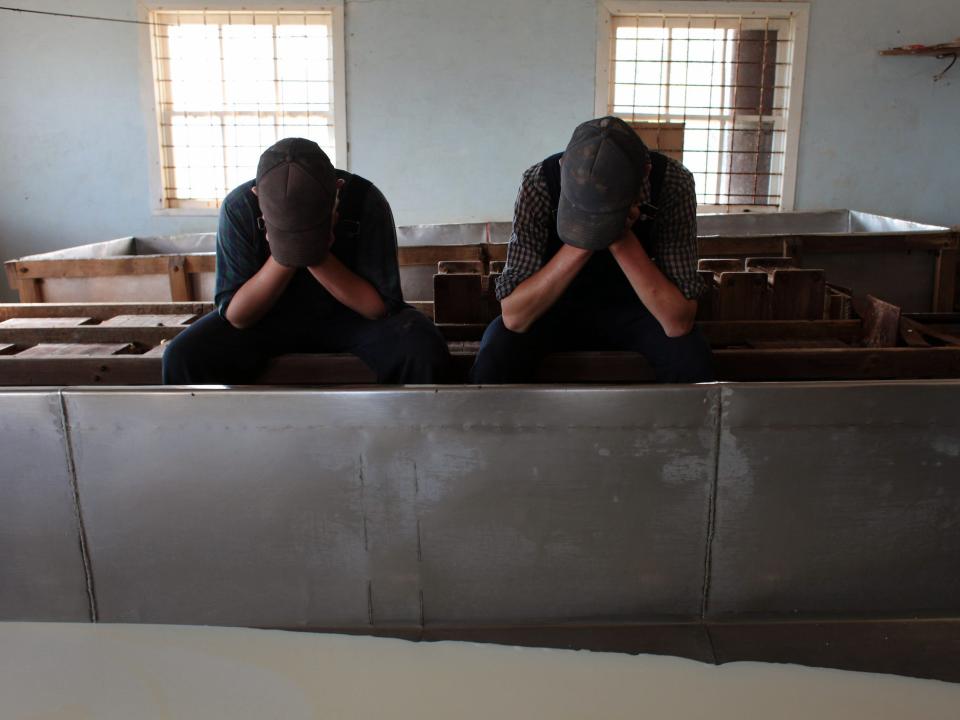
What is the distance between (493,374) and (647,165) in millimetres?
532

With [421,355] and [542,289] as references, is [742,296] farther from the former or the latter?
[421,355]

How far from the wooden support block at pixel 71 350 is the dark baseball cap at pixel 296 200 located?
0.57 meters

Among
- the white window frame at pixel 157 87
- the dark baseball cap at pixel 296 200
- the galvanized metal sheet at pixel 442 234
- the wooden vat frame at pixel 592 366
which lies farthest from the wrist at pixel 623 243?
the white window frame at pixel 157 87

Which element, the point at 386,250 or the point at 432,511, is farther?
the point at 386,250

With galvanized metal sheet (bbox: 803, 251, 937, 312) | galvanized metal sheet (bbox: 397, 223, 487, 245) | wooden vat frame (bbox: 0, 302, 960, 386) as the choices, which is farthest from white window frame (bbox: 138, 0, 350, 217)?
wooden vat frame (bbox: 0, 302, 960, 386)

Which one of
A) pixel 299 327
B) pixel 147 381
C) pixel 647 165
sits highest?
pixel 647 165

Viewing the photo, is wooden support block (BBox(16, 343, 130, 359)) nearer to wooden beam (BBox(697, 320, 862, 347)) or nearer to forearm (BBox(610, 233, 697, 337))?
forearm (BBox(610, 233, 697, 337))

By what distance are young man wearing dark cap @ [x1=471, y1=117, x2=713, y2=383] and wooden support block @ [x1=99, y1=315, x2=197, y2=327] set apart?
0.93 m

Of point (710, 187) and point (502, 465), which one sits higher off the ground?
point (710, 187)

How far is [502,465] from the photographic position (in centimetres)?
145

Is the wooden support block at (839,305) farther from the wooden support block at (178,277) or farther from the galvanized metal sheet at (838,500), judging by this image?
the wooden support block at (178,277)

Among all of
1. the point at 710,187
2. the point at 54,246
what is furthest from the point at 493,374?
the point at 54,246

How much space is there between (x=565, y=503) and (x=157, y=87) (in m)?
4.29

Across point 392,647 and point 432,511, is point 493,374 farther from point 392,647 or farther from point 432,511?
point 392,647
